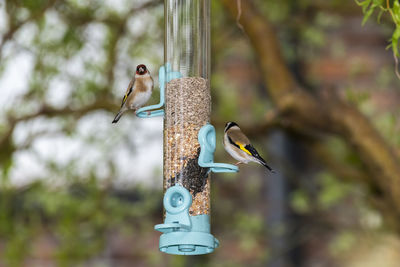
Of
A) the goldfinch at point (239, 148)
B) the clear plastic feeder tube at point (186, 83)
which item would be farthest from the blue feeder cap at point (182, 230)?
the goldfinch at point (239, 148)

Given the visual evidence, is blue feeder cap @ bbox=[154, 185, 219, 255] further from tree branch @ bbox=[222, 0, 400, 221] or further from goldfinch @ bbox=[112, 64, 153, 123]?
tree branch @ bbox=[222, 0, 400, 221]

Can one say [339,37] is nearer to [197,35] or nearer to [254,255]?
[254,255]

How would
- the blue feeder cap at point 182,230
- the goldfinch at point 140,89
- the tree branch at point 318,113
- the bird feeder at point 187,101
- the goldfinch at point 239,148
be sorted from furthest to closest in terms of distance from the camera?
the tree branch at point 318,113 → the goldfinch at point 140,89 → the goldfinch at point 239,148 → the bird feeder at point 187,101 → the blue feeder cap at point 182,230

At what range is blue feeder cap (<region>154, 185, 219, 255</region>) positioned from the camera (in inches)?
147

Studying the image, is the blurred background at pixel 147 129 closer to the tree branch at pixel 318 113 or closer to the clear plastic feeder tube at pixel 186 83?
the tree branch at pixel 318 113

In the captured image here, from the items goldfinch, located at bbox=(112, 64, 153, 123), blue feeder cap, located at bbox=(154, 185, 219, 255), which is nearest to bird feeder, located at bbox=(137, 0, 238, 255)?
blue feeder cap, located at bbox=(154, 185, 219, 255)

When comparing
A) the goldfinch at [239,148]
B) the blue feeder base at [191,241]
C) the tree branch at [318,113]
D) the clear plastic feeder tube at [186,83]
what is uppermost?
the tree branch at [318,113]

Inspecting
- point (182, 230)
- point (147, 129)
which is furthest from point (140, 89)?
point (147, 129)

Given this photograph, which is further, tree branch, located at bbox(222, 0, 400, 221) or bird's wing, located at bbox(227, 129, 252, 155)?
tree branch, located at bbox(222, 0, 400, 221)

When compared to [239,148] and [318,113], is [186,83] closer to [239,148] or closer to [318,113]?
[239,148]

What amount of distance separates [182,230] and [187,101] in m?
0.83

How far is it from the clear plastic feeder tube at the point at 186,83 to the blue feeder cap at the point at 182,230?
0.84 feet

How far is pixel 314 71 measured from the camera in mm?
11164

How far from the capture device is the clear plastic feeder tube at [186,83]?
414 centimetres
